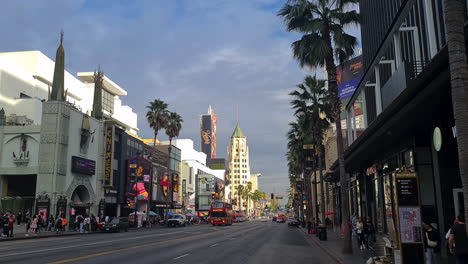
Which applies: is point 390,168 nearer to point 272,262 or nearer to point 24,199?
point 272,262

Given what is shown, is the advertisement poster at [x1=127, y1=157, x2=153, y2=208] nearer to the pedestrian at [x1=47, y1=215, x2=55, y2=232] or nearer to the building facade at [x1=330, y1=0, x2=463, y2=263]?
the pedestrian at [x1=47, y1=215, x2=55, y2=232]

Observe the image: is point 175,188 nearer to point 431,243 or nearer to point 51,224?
point 51,224

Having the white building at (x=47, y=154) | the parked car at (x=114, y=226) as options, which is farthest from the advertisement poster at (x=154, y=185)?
the parked car at (x=114, y=226)

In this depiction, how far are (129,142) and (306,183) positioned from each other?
29.7 metres

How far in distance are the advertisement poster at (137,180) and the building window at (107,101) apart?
2276cm

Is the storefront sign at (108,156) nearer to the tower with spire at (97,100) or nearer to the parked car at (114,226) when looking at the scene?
the tower with spire at (97,100)

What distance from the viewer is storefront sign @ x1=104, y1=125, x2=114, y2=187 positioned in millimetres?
56219

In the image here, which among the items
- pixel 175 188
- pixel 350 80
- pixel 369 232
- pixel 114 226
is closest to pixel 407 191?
pixel 369 232

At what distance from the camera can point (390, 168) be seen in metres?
24.5

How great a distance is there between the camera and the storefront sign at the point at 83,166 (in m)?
49.2

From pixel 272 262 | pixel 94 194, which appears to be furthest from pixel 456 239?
pixel 94 194

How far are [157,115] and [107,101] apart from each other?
33.5 m

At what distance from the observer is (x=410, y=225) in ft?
39.8

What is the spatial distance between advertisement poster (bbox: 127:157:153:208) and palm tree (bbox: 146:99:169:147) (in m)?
6.77
